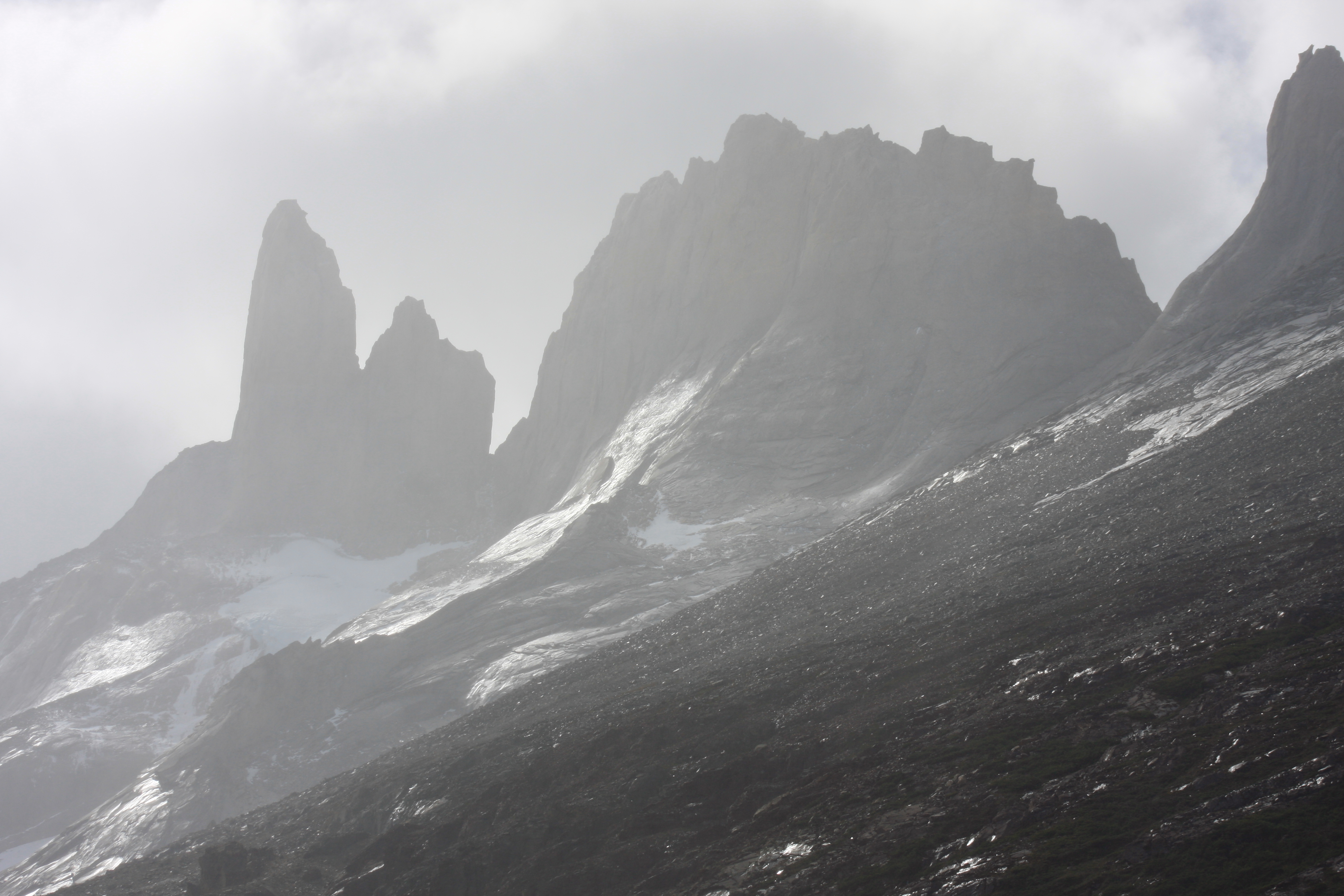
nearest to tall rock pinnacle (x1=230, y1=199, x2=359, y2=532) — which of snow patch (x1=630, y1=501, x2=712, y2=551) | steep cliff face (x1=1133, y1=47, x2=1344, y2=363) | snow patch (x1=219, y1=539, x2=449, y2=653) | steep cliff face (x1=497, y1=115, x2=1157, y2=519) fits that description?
snow patch (x1=219, y1=539, x2=449, y2=653)

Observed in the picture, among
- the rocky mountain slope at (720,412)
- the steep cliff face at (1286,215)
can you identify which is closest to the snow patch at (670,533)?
the rocky mountain slope at (720,412)

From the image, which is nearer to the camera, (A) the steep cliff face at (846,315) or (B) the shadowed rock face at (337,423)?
(A) the steep cliff face at (846,315)

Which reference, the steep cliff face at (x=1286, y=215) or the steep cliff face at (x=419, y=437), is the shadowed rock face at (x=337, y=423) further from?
the steep cliff face at (x=1286, y=215)

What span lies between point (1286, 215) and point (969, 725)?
220 ft

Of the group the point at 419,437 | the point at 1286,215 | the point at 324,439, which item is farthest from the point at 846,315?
the point at 324,439

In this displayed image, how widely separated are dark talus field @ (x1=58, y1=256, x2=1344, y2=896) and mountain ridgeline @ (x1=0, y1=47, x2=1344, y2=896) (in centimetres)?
17

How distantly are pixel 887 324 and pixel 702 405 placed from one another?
64.2ft

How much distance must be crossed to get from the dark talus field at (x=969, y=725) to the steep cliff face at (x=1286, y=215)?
11.8 m

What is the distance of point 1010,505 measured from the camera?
5750 centimetres

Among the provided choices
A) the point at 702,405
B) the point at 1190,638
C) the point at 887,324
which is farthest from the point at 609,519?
the point at 1190,638

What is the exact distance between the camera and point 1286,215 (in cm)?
7700

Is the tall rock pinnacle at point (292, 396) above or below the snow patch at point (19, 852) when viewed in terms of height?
above

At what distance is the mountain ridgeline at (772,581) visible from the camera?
74.7 ft

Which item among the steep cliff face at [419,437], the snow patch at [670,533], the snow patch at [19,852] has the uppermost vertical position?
the steep cliff face at [419,437]
